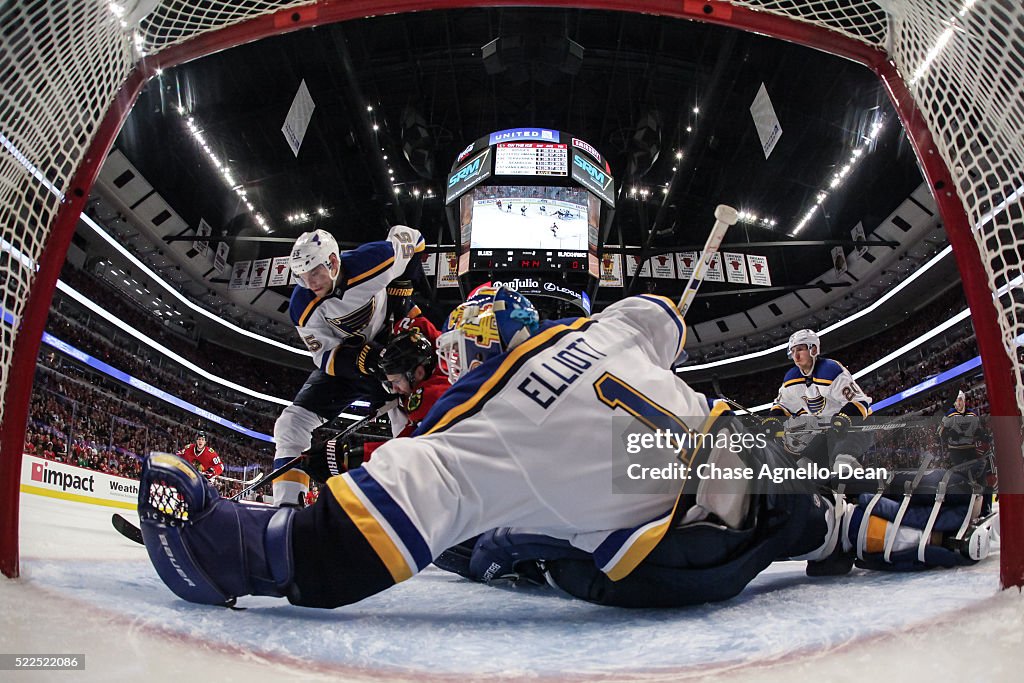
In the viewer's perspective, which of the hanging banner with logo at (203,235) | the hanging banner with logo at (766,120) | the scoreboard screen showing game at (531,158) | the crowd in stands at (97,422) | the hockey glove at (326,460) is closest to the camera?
the hockey glove at (326,460)

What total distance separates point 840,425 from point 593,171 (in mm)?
5187

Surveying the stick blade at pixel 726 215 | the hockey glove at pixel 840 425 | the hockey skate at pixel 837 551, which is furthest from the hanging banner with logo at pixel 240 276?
the hockey skate at pixel 837 551

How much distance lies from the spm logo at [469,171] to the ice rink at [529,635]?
23.0 feet

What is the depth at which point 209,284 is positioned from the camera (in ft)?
51.9

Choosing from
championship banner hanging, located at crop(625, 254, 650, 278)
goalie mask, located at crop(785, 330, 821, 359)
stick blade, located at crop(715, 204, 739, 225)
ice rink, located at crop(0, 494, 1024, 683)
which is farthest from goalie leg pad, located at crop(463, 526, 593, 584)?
championship banner hanging, located at crop(625, 254, 650, 278)

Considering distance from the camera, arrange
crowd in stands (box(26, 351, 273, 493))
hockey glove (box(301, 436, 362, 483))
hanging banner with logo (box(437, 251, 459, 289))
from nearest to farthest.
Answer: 1. hockey glove (box(301, 436, 362, 483))
2. crowd in stands (box(26, 351, 273, 493))
3. hanging banner with logo (box(437, 251, 459, 289))

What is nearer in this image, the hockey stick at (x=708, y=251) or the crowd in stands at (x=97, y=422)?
the hockey stick at (x=708, y=251)

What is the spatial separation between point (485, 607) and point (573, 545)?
0.25 meters

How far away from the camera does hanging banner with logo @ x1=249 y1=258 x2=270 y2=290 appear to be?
1176 centimetres

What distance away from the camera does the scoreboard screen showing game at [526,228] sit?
743 centimetres

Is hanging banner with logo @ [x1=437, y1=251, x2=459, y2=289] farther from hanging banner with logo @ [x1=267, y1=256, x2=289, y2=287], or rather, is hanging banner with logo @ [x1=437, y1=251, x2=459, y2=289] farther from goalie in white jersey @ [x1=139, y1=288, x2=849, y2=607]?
goalie in white jersey @ [x1=139, y1=288, x2=849, y2=607]

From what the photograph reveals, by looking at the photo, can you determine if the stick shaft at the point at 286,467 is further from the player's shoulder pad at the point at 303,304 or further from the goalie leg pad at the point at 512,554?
the goalie leg pad at the point at 512,554

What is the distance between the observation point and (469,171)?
800 cm

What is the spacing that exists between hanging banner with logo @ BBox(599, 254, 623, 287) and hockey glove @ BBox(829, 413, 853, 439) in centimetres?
632
